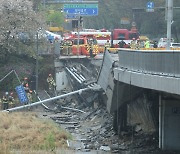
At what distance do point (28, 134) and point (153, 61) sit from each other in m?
8.20

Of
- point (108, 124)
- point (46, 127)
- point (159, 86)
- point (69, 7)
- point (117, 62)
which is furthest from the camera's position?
point (69, 7)

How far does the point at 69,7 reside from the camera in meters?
48.5

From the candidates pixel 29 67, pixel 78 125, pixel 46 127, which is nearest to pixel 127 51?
pixel 46 127

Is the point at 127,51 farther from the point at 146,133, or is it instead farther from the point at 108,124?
the point at 108,124

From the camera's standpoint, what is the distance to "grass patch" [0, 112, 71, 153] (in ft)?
72.6

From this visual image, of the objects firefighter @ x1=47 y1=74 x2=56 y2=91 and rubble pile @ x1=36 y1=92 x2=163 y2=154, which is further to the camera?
firefighter @ x1=47 y1=74 x2=56 y2=91

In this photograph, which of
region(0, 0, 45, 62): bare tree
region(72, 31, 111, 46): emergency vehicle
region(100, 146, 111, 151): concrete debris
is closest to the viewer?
region(100, 146, 111, 151): concrete debris

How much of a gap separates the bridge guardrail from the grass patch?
4228 millimetres

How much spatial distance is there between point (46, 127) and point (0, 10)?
18356 mm

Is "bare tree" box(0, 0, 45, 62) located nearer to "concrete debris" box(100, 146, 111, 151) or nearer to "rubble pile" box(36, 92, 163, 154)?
"rubble pile" box(36, 92, 163, 154)

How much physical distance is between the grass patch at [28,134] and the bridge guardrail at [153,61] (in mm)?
4228

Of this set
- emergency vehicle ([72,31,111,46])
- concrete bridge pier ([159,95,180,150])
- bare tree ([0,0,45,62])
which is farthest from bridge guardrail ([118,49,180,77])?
emergency vehicle ([72,31,111,46])

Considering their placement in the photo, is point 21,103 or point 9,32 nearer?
point 21,103

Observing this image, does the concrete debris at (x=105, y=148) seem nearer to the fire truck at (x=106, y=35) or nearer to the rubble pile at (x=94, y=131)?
the rubble pile at (x=94, y=131)
